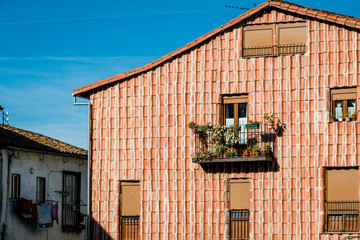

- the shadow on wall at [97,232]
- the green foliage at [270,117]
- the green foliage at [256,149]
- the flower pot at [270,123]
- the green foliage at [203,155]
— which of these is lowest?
the shadow on wall at [97,232]

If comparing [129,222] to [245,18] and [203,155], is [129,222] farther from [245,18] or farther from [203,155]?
[245,18]

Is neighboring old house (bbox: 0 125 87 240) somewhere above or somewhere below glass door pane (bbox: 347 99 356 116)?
below

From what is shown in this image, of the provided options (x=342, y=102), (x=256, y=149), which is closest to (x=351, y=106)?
(x=342, y=102)

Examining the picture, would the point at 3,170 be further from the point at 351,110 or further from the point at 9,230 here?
the point at 351,110

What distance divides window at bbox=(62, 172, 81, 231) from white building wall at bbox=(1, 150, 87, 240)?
25cm

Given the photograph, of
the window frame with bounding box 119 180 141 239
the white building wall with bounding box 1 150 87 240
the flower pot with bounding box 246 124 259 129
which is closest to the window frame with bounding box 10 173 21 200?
the white building wall with bounding box 1 150 87 240

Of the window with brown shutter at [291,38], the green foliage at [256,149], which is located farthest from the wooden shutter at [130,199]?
the window with brown shutter at [291,38]

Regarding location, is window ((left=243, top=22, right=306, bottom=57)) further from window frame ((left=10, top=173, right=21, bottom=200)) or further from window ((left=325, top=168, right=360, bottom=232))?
window frame ((left=10, top=173, right=21, bottom=200))

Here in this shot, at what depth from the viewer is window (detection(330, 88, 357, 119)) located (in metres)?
24.1

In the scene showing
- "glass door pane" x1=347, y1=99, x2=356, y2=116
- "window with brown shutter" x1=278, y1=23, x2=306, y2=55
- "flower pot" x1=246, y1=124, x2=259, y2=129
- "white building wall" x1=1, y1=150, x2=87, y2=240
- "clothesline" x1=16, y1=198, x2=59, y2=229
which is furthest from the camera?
"clothesline" x1=16, y1=198, x2=59, y2=229

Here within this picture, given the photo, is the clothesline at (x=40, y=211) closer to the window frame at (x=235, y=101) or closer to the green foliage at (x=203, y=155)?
the green foliage at (x=203, y=155)

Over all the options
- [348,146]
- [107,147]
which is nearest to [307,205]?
[348,146]

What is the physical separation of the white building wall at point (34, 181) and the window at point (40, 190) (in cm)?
18

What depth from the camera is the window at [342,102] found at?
24.1 metres
